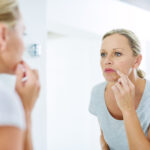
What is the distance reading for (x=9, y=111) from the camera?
1.30ft

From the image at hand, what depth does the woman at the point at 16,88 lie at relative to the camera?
1.28 feet

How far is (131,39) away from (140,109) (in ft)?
1.02

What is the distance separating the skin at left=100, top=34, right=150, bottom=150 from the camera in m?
0.86

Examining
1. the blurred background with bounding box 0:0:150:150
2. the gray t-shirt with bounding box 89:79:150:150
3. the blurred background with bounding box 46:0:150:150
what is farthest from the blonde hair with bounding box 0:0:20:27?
the blurred background with bounding box 46:0:150:150

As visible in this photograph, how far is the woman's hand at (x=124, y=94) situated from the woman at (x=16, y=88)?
1.51 feet

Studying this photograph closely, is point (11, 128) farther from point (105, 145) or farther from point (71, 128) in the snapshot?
point (71, 128)

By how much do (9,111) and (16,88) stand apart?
4.8 inches

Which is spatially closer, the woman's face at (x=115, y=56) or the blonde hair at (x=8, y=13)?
the blonde hair at (x=8, y=13)

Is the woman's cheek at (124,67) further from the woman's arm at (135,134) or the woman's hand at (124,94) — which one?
the woman's arm at (135,134)

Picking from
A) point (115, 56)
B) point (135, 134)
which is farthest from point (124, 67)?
point (135, 134)

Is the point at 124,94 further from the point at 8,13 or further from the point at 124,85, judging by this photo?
the point at 8,13

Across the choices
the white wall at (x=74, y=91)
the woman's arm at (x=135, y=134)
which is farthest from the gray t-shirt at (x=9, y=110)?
the white wall at (x=74, y=91)

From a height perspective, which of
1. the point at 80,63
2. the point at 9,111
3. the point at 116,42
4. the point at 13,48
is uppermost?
the point at 80,63

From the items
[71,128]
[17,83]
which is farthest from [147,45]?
[17,83]
